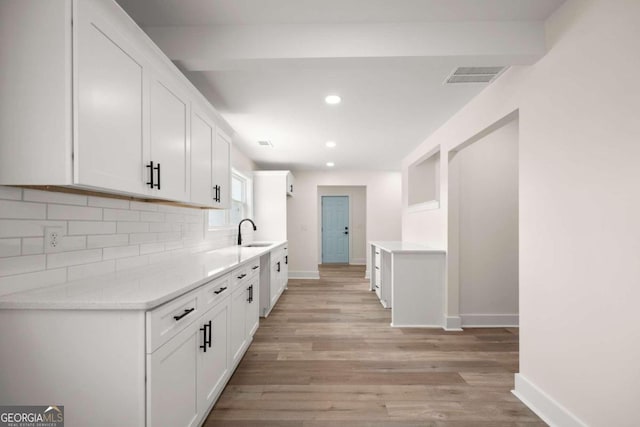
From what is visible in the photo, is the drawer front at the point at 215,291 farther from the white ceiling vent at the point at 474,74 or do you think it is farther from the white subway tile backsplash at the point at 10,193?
the white ceiling vent at the point at 474,74

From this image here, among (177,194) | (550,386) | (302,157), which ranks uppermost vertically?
(302,157)

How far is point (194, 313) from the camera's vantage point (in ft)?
5.18

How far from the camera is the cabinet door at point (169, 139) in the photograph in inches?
69.6

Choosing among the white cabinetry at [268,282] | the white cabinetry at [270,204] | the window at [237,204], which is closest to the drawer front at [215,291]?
the white cabinetry at [268,282]

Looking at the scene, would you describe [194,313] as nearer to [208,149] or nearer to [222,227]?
[208,149]

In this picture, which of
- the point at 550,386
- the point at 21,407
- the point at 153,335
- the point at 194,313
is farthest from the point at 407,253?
the point at 21,407

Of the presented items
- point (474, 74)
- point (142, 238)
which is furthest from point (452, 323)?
point (142, 238)

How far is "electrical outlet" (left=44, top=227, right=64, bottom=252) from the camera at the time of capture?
1407 millimetres

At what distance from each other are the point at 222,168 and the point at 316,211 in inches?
154

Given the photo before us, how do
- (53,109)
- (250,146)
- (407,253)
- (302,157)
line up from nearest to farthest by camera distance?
(53,109)
(407,253)
(250,146)
(302,157)

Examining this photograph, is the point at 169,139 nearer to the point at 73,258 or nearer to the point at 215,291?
the point at 73,258

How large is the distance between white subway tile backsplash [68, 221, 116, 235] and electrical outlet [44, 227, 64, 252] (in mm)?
56

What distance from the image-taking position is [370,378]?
7.77 feet

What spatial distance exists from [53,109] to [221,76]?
148cm
